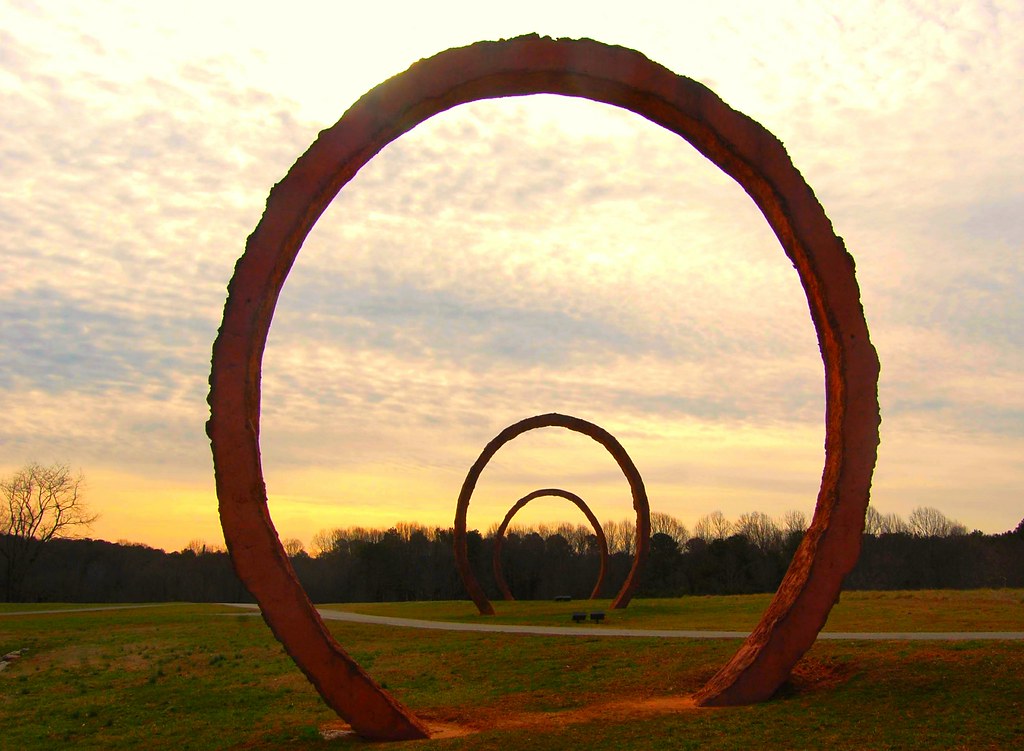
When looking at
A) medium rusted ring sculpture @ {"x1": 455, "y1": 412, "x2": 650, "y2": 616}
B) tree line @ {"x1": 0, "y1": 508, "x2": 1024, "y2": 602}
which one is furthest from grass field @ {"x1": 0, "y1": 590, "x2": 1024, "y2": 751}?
tree line @ {"x1": 0, "y1": 508, "x2": 1024, "y2": 602}

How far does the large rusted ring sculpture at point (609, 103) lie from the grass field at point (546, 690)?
700mm

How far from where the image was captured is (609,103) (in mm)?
10648

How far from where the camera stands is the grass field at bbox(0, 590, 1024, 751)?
8.55 meters

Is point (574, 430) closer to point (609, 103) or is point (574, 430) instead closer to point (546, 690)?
point (546, 690)

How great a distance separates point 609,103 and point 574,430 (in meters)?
16.0

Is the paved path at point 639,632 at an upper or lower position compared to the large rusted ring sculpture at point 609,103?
lower

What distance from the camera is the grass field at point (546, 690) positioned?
855cm

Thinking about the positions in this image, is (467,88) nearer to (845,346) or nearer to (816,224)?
(816,224)

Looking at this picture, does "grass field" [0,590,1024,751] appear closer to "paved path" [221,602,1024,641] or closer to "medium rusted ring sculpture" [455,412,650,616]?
"paved path" [221,602,1024,641]

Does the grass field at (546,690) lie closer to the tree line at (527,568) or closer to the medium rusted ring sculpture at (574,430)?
the medium rusted ring sculpture at (574,430)

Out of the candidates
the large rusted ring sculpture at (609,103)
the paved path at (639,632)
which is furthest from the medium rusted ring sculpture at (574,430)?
the large rusted ring sculpture at (609,103)

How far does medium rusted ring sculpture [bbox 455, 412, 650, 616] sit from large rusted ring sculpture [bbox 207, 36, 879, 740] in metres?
14.9

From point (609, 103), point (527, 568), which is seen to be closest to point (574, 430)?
point (609, 103)

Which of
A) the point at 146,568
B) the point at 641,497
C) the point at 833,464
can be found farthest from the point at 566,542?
the point at 833,464
